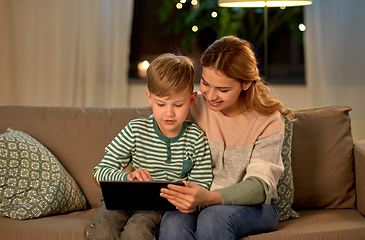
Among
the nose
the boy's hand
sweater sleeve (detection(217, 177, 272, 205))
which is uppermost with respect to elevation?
the nose

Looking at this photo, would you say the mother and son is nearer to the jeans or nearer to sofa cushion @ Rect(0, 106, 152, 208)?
the jeans

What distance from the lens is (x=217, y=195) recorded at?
1.42 meters

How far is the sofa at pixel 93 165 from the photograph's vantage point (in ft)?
5.55

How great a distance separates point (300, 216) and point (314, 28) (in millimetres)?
1781

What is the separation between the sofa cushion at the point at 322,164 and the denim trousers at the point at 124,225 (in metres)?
0.80

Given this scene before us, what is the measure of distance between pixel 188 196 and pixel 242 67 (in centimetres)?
52

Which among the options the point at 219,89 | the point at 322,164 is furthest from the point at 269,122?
the point at 322,164

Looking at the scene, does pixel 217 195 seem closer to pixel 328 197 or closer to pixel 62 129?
pixel 328 197

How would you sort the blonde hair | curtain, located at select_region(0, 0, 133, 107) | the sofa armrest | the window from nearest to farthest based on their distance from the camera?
the blonde hair
the sofa armrest
curtain, located at select_region(0, 0, 133, 107)
the window

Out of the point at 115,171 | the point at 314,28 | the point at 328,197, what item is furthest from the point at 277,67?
the point at 115,171

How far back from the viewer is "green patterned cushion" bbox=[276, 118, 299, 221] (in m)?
1.71

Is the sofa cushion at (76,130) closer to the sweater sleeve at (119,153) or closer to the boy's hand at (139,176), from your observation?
the sweater sleeve at (119,153)

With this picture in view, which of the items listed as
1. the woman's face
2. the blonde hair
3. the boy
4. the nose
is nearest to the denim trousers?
the boy

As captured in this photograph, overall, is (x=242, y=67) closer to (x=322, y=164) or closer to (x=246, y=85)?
(x=246, y=85)
